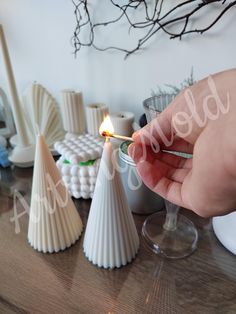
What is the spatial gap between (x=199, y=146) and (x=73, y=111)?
1.42ft

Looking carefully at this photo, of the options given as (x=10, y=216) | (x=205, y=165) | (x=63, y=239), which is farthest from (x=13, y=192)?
(x=205, y=165)

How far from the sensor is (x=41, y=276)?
1.26ft

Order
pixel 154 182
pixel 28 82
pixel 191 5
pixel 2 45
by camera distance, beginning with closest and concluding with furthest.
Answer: pixel 154 182 < pixel 191 5 < pixel 2 45 < pixel 28 82

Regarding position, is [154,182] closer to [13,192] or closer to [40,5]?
[13,192]

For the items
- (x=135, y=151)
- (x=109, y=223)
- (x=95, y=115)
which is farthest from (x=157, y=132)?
(x=95, y=115)

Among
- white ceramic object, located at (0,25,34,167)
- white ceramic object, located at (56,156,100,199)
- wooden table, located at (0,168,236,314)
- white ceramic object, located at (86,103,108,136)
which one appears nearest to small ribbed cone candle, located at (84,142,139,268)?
wooden table, located at (0,168,236,314)

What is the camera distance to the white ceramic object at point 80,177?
518 mm

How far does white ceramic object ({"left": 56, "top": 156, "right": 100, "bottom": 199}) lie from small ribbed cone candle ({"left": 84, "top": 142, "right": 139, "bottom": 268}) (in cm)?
14

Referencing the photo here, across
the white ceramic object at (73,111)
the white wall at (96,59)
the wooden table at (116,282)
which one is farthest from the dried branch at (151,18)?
the wooden table at (116,282)

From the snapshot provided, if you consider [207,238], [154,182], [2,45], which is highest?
[2,45]

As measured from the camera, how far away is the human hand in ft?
0.81

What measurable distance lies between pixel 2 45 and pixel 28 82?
236 mm

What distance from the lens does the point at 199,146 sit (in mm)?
272

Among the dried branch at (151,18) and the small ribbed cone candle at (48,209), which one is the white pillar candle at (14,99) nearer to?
the dried branch at (151,18)
